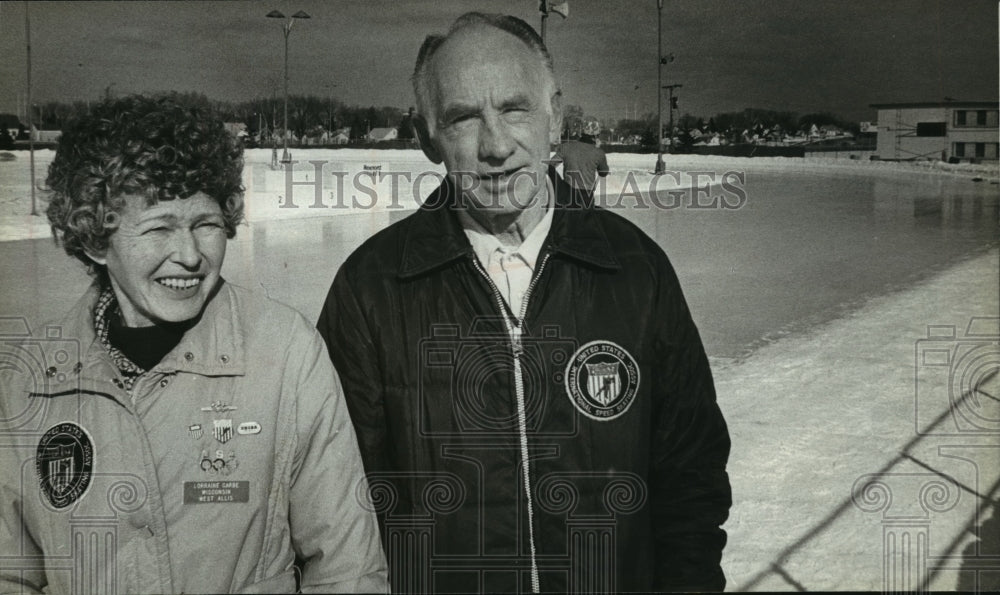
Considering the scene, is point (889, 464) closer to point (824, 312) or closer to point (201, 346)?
point (824, 312)

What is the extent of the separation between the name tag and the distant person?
1.25 meters

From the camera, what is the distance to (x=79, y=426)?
2.46 metres

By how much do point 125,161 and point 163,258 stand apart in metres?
0.26

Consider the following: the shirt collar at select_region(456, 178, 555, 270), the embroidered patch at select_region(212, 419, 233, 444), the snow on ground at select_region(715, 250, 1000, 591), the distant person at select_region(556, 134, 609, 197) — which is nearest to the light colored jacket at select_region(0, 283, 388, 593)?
the embroidered patch at select_region(212, 419, 233, 444)

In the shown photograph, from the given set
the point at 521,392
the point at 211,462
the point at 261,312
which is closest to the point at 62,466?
the point at 211,462

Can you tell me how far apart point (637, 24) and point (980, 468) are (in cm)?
188

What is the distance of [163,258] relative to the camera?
2.40m

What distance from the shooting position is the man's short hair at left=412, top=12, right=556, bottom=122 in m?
2.67

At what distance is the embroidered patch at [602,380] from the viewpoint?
2.61 metres

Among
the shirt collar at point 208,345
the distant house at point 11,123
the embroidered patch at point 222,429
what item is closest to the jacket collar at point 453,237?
the shirt collar at point 208,345

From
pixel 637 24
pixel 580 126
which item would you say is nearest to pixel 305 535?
pixel 580 126

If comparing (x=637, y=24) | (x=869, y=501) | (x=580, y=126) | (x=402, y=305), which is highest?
(x=637, y=24)

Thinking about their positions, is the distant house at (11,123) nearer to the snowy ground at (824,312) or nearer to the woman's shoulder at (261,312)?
the snowy ground at (824,312)

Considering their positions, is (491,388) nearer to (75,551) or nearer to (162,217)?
(162,217)
